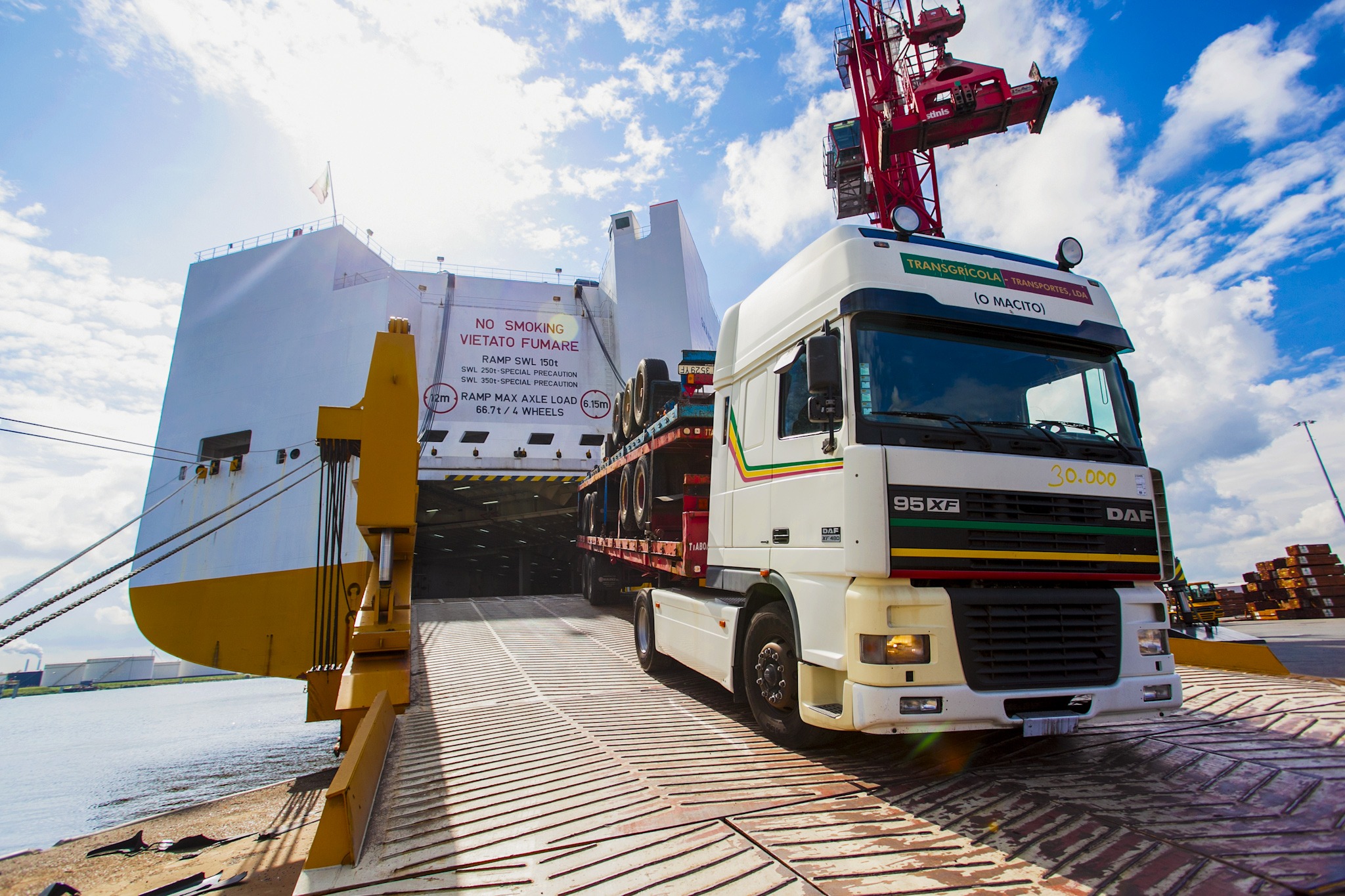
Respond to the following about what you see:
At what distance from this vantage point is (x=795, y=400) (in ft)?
13.1

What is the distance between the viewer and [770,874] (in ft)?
7.54

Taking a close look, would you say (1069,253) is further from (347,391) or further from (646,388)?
(347,391)

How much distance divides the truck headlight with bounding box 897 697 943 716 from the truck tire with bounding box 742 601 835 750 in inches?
27.7

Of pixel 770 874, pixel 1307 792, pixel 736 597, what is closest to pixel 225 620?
pixel 736 597

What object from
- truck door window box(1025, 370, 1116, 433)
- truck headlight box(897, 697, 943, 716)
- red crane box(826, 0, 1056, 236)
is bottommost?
truck headlight box(897, 697, 943, 716)

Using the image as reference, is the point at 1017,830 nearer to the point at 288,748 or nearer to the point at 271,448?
the point at 288,748

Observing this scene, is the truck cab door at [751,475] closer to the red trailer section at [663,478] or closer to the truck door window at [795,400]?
the truck door window at [795,400]

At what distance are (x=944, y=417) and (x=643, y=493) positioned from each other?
4.23 metres

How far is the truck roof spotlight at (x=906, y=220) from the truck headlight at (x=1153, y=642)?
2546 millimetres

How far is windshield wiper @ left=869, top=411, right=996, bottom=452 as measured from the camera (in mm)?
3328

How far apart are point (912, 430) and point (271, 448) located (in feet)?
51.8

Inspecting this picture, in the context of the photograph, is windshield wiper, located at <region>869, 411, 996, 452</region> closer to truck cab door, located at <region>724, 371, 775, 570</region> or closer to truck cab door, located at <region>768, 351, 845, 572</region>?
truck cab door, located at <region>768, 351, 845, 572</region>

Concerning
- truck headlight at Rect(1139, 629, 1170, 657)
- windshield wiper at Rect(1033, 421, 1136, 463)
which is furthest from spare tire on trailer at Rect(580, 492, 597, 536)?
truck headlight at Rect(1139, 629, 1170, 657)

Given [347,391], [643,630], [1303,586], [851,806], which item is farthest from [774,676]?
[1303,586]
